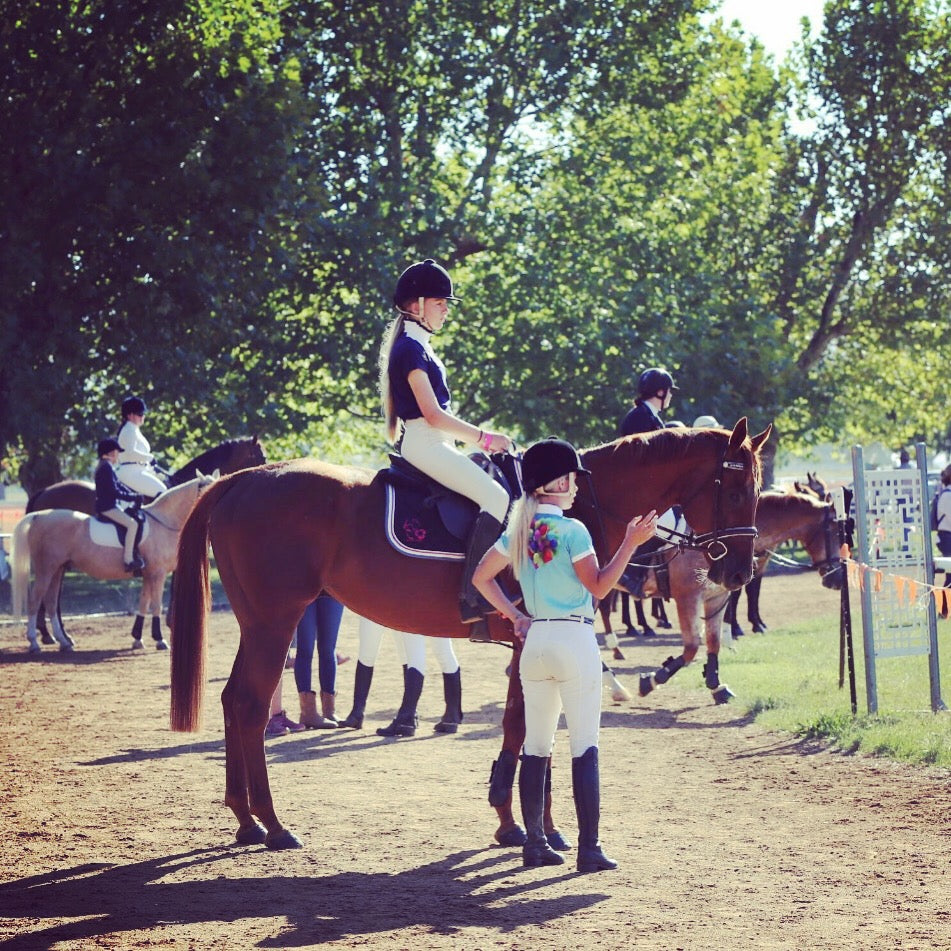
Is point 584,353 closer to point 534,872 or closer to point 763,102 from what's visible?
point 763,102

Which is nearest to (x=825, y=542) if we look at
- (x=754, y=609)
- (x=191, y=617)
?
(x=754, y=609)

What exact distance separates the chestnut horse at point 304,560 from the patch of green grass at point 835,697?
311cm

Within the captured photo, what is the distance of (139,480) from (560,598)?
41.7ft

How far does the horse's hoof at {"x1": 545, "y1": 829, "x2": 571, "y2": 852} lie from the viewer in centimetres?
724

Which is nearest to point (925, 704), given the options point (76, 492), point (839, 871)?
point (839, 871)

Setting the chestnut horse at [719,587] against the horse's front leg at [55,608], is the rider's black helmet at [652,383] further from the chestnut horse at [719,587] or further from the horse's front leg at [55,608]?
the horse's front leg at [55,608]

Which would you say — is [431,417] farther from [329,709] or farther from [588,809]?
[329,709]

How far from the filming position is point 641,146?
103 ft

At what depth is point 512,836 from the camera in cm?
741

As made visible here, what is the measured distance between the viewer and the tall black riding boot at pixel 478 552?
291 inches

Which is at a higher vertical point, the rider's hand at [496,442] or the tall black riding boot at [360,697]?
the rider's hand at [496,442]

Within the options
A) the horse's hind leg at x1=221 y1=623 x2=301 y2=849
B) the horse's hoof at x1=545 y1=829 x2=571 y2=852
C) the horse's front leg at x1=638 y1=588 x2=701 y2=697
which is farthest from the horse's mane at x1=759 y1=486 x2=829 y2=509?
the horse's hind leg at x1=221 y1=623 x2=301 y2=849

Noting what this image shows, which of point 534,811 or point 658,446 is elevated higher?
point 658,446

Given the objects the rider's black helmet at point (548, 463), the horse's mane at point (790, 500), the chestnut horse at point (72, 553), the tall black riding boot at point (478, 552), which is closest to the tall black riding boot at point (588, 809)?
the tall black riding boot at point (478, 552)
